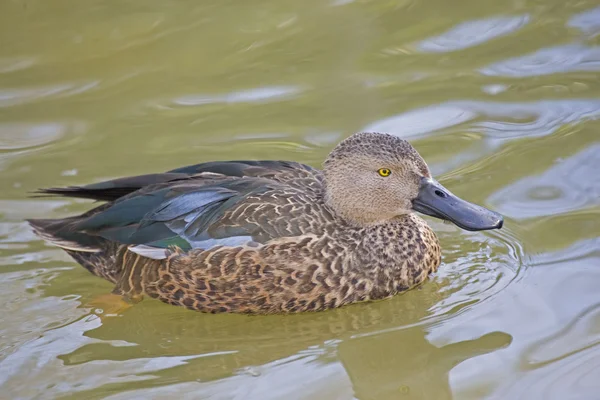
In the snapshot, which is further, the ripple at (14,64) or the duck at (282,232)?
the ripple at (14,64)

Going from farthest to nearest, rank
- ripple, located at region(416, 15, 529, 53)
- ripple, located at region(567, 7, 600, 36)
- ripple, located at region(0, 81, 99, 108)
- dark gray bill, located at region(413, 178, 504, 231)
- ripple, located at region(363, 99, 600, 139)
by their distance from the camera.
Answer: ripple, located at region(416, 15, 529, 53)
ripple, located at region(567, 7, 600, 36)
ripple, located at region(0, 81, 99, 108)
ripple, located at region(363, 99, 600, 139)
dark gray bill, located at region(413, 178, 504, 231)

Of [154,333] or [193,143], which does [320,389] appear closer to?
[154,333]

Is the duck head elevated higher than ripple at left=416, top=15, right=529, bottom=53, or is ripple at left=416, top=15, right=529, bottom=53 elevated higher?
ripple at left=416, top=15, right=529, bottom=53

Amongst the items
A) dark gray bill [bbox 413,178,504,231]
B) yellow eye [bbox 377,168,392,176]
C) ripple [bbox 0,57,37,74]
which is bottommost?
dark gray bill [bbox 413,178,504,231]

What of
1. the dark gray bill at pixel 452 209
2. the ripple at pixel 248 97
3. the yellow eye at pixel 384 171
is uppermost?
the ripple at pixel 248 97

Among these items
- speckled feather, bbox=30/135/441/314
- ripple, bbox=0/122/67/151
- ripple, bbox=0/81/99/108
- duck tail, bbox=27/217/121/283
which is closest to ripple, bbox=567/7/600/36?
speckled feather, bbox=30/135/441/314

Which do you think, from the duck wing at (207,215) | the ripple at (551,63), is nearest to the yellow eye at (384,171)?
the duck wing at (207,215)

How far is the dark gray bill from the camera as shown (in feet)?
20.3

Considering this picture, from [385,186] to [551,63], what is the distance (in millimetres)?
3685

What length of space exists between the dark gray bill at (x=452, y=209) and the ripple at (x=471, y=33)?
3.79m

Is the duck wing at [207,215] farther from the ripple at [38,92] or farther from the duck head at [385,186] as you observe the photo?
the ripple at [38,92]

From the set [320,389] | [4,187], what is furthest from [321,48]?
[320,389]

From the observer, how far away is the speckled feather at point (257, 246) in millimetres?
6207

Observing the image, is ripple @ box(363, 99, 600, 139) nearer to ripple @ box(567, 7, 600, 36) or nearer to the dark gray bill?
ripple @ box(567, 7, 600, 36)
